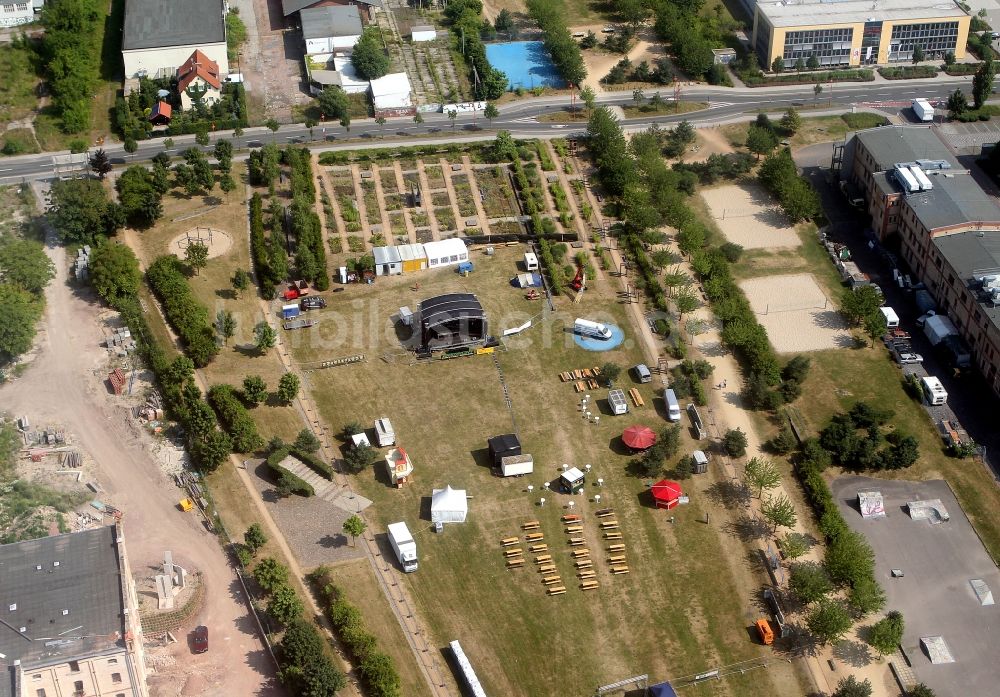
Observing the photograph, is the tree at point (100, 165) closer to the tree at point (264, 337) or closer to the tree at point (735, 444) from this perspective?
the tree at point (264, 337)

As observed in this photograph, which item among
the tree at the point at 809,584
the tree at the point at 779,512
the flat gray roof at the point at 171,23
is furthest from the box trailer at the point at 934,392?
the flat gray roof at the point at 171,23

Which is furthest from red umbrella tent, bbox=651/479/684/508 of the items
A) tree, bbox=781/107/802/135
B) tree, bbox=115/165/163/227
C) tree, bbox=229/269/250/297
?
tree, bbox=781/107/802/135

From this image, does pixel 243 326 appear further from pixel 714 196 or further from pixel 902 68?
pixel 902 68

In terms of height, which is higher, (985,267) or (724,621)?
(985,267)

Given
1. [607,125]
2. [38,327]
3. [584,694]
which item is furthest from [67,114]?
[584,694]

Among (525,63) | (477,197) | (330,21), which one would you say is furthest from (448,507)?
(330,21)

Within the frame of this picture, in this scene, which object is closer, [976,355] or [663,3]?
[976,355]
